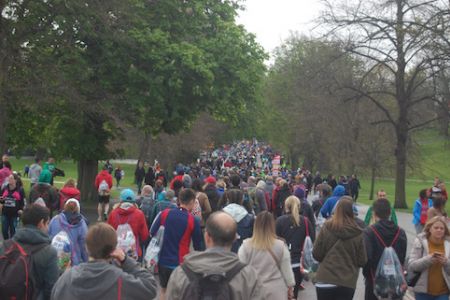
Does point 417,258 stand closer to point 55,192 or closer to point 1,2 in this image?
point 55,192

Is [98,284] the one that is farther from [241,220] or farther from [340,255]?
[241,220]

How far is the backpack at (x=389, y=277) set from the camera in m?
7.71

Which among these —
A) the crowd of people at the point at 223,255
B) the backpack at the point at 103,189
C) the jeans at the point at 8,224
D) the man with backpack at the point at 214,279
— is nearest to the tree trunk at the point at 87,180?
the backpack at the point at 103,189

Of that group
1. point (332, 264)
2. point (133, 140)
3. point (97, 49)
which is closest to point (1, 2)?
point (97, 49)

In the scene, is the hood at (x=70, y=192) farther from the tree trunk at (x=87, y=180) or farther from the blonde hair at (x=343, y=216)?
the tree trunk at (x=87, y=180)

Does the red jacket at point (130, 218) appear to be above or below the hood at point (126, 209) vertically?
below

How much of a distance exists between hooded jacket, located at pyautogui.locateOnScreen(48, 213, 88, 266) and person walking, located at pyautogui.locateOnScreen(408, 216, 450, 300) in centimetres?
359

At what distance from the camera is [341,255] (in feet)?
24.3

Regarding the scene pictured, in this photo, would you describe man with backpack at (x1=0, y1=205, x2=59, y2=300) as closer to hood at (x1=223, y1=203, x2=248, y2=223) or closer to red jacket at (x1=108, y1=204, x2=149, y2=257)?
red jacket at (x1=108, y1=204, x2=149, y2=257)

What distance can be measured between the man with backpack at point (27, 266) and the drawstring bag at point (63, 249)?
1.58 meters

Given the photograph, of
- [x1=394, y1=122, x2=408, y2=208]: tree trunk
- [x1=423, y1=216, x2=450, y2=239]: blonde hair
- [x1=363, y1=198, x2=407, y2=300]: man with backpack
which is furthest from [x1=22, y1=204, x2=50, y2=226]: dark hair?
[x1=394, y1=122, x2=408, y2=208]: tree trunk

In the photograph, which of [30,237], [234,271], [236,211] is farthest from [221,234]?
[236,211]

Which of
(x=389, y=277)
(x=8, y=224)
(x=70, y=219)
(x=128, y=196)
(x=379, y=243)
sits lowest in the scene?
(x=8, y=224)

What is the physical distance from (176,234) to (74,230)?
1206 millimetres
